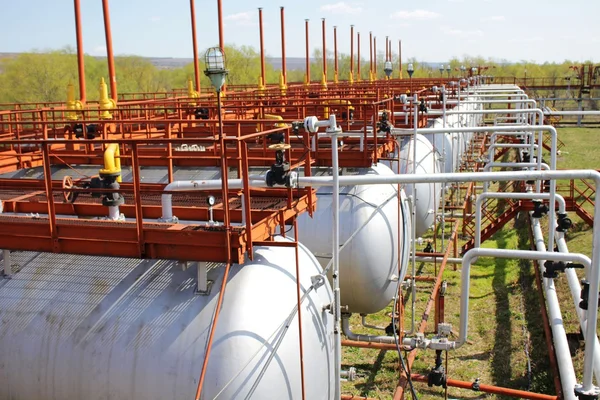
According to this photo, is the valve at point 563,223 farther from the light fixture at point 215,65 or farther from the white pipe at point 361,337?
the light fixture at point 215,65

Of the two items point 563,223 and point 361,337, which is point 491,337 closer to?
point 361,337

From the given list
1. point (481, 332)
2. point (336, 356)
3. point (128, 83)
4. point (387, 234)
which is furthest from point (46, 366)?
point (128, 83)

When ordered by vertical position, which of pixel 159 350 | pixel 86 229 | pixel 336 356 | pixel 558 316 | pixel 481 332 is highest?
pixel 86 229

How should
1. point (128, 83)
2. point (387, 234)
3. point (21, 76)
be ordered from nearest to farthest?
point (387, 234) → point (21, 76) → point (128, 83)

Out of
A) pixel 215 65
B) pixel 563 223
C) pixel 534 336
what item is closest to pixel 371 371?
pixel 534 336

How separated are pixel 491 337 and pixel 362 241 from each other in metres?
5.34

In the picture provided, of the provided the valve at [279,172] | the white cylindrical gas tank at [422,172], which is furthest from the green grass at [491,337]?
the valve at [279,172]

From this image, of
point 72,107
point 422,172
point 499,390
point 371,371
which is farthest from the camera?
point 422,172

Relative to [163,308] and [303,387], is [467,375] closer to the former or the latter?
[303,387]

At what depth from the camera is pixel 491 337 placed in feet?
46.6

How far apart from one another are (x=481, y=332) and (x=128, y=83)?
6535cm

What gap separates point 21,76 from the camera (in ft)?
187

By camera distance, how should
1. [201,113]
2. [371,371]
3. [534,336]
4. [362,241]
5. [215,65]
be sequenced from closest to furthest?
[215,65], [362,241], [371,371], [534,336], [201,113]

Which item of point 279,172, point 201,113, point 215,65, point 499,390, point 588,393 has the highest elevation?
point 215,65
